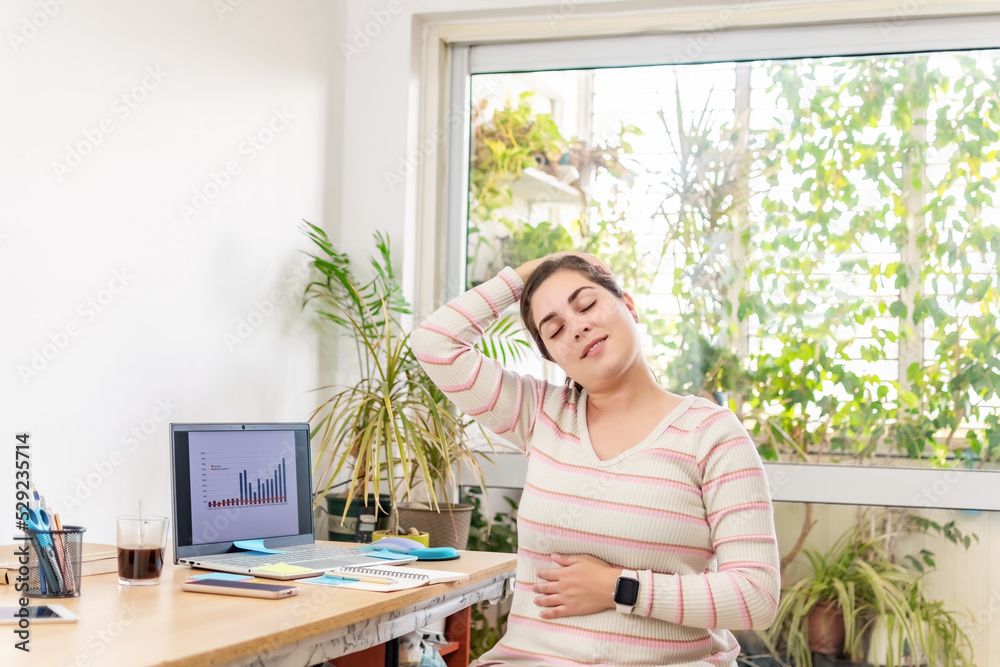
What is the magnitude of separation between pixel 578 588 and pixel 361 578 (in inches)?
15.2

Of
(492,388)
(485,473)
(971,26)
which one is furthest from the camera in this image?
(485,473)

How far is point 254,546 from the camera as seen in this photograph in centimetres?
188

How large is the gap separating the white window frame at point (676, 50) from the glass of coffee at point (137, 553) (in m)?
1.66

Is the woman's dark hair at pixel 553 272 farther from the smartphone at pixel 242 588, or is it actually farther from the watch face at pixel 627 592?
the smartphone at pixel 242 588

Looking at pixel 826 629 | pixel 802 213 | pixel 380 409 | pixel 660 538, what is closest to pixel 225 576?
pixel 660 538

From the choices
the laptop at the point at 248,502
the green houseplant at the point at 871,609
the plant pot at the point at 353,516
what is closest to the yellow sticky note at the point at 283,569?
the laptop at the point at 248,502

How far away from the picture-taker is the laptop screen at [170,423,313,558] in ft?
5.89

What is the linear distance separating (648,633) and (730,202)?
1829mm

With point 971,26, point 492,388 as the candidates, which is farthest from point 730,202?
point 492,388

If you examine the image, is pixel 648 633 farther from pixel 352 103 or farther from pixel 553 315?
pixel 352 103

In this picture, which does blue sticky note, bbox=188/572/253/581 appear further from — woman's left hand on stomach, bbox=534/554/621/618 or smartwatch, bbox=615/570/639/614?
smartwatch, bbox=615/570/639/614

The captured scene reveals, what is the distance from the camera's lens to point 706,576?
145 centimetres

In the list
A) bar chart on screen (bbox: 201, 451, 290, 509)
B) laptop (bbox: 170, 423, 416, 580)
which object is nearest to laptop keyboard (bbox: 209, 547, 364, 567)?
laptop (bbox: 170, 423, 416, 580)

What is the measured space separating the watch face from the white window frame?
5.05ft
